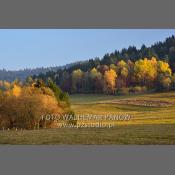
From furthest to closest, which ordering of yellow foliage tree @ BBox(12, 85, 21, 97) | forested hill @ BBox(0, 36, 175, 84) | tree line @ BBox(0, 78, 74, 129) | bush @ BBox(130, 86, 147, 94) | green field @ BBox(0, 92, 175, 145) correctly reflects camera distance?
1. yellow foliage tree @ BBox(12, 85, 21, 97)
2. bush @ BBox(130, 86, 147, 94)
3. tree line @ BBox(0, 78, 74, 129)
4. forested hill @ BBox(0, 36, 175, 84)
5. green field @ BBox(0, 92, 175, 145)

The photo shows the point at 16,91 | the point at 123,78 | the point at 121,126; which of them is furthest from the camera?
the point at 16,91

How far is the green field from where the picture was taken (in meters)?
22.4

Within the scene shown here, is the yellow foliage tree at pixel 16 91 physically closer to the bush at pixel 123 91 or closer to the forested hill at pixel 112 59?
the forested hill at pixel 112 59

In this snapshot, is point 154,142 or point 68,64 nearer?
point 154,142

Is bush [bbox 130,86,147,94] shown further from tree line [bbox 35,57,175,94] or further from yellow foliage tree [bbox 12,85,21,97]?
yellow foliage tree [bbox 12,85,21,97]

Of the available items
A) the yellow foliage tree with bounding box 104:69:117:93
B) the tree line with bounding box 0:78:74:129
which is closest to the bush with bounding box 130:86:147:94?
the yellow foliage tree with bounding box 104:69:117:93

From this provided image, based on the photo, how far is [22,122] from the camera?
77.0 feet

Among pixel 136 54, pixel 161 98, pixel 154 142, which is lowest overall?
pixel 154 142

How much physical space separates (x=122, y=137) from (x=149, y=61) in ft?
9.48

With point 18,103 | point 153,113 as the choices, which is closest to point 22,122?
point 18,103

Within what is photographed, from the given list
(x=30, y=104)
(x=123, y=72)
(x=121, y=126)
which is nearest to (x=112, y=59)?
(x=123, y=72)

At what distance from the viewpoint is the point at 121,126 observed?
74.6 feet

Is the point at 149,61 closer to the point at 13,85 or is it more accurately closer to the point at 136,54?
the point at 136,54

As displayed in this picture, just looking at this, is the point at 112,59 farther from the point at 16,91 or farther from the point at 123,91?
the point at 16,91
